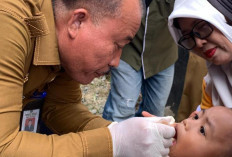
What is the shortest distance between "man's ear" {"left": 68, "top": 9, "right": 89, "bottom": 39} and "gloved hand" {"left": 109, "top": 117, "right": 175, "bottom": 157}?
1.76 feet

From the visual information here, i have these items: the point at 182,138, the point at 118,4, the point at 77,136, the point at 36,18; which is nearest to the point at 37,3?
the point at 36,18

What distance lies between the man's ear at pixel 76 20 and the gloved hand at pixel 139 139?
54 centimetres

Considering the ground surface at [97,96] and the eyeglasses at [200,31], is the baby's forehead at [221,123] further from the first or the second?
the ground surface at [97,96]

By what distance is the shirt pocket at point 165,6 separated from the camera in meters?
2.79

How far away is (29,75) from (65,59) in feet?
0.67

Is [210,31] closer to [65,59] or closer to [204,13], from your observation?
[204,13]

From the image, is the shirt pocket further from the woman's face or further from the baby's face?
the baby's face

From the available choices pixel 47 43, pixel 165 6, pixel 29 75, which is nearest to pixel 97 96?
pixel 165 6

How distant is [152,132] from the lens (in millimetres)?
1577

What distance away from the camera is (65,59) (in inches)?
64.0

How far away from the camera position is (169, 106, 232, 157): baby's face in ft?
5.92

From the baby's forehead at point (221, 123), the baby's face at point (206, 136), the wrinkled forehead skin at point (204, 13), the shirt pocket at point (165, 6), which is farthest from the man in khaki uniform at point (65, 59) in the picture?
the shirt pocket at point (165, 6)

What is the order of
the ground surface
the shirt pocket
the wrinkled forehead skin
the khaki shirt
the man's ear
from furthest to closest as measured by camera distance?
the ground surface
the shirt pocket
the wrinkled forehead skin
the man's ear
the khaki shirt

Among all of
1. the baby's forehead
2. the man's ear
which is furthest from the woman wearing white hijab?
the man's ear
